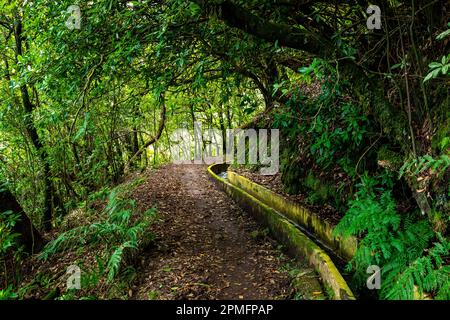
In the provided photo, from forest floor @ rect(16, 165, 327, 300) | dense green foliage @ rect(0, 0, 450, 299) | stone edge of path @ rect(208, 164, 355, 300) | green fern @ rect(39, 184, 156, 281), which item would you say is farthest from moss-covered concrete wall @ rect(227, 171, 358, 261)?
green fern @ rect(39, 184, 156, 281)

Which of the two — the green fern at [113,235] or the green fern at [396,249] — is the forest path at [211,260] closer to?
the green fern at [113,235]

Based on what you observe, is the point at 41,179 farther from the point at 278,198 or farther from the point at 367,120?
the point at 367,120

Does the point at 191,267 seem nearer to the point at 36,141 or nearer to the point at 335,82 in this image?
the point at 335,82

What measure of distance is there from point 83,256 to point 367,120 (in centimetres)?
636

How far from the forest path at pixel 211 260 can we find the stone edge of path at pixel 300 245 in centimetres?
21

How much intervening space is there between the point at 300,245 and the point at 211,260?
1.77 metres

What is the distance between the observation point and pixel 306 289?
495 cm

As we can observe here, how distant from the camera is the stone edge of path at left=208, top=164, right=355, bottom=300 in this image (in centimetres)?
461

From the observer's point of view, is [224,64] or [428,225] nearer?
[428,225]

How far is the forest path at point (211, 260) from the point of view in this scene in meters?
5.05

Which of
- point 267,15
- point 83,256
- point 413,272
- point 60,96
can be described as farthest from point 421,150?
point 83,256

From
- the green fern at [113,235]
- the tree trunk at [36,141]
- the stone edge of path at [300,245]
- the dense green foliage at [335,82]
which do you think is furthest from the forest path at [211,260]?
the tree trunk at [36,141]

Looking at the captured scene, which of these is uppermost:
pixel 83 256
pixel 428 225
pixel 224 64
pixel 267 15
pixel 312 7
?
pixel 312 7

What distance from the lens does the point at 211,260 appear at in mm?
6125
